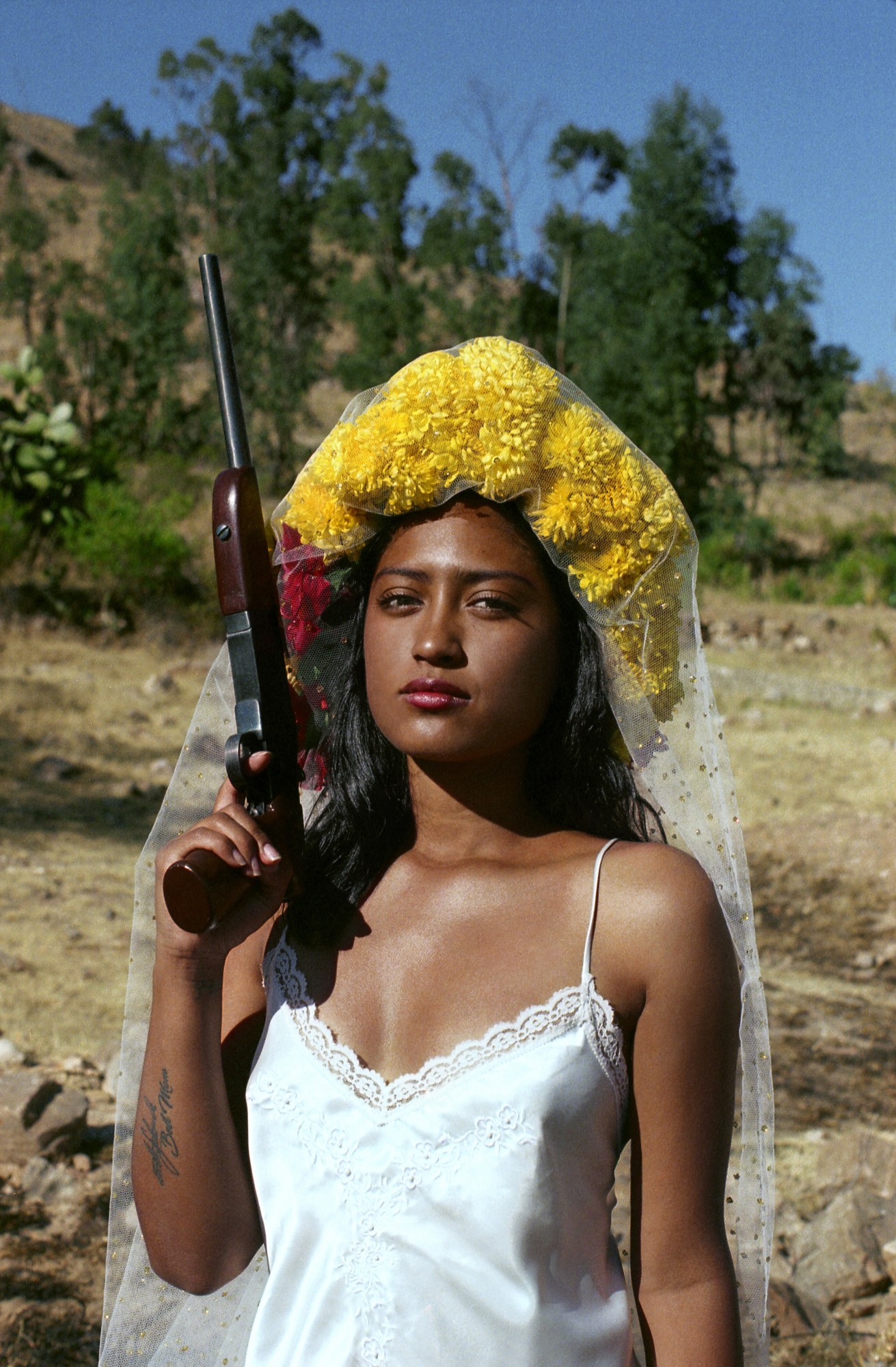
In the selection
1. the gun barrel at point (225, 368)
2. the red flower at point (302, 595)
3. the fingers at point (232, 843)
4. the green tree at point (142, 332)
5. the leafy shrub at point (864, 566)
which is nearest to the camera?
the fingers at point (232, 843)

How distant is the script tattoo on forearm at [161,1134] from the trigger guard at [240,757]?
0.35m

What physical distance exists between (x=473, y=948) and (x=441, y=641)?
1.21 feet

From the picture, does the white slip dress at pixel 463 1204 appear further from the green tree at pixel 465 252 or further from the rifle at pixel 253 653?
the green tree at pixel 465 252

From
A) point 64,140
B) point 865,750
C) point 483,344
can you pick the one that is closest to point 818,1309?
point 483,344

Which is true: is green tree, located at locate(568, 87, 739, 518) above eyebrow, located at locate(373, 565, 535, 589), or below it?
above

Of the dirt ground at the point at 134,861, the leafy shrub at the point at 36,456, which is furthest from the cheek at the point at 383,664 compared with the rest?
the leafy shrub at the point at 36,456

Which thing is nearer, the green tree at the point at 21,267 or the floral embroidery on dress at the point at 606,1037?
the floral embroidery on dress at the point at 606,1037

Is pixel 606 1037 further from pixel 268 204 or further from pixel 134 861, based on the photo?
pixel 268 204

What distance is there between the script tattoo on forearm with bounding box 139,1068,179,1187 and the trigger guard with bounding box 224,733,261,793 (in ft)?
1.16

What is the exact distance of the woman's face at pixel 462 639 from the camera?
1.49m

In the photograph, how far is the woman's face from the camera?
1491 mm

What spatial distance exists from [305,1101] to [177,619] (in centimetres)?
1193

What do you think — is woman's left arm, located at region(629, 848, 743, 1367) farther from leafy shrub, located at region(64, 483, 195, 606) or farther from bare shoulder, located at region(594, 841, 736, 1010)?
leafy shrub, located at region(64, 483, 195, 606)

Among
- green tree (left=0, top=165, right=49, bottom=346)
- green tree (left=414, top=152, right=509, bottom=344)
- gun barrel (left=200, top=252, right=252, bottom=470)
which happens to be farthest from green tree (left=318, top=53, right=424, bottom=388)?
gun barrel (left=200, top=252, right=252, bottom=470)
